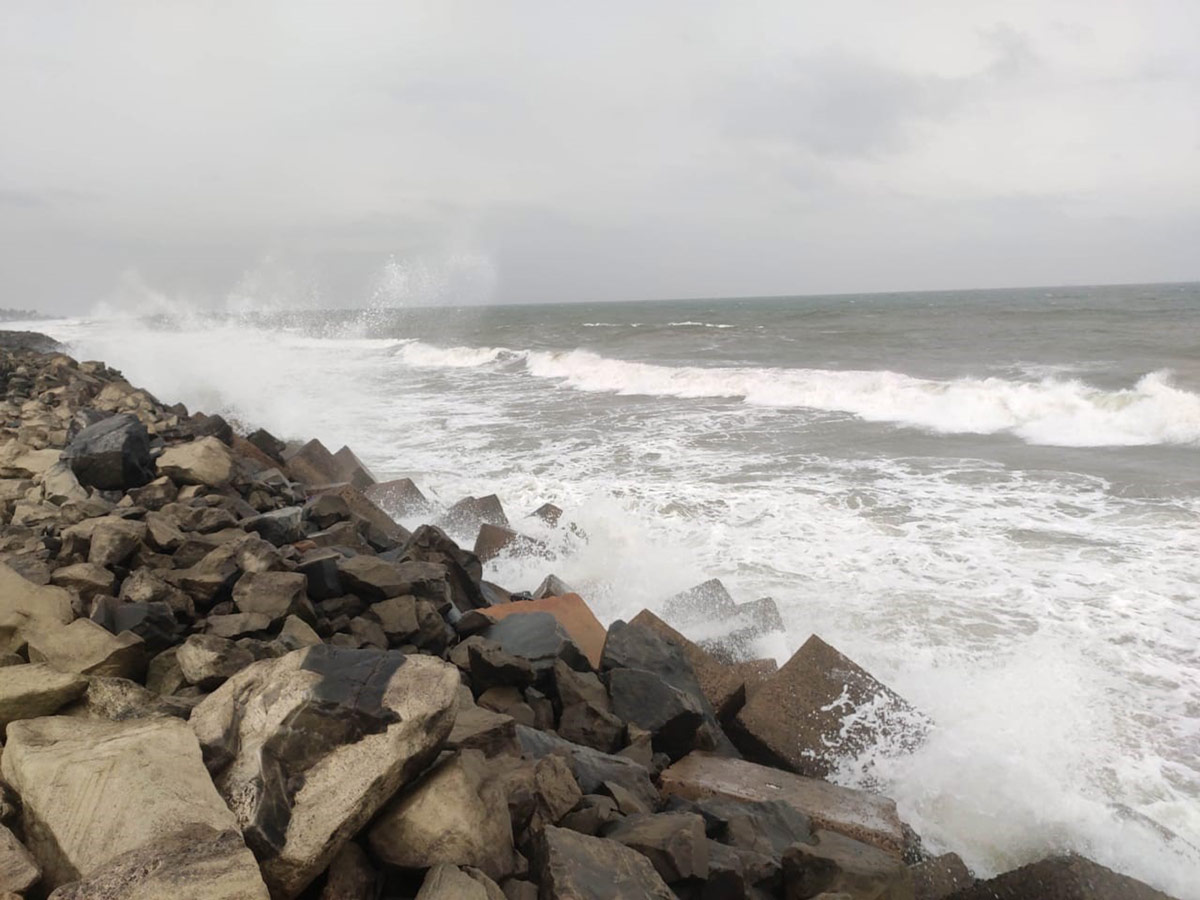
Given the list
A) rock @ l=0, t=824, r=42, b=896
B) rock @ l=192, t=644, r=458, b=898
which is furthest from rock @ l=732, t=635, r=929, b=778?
rock @ l=0, t=824, r=42, b=896

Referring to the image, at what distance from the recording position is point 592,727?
3.71 metres

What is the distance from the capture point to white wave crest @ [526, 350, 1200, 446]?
1366 centimetres

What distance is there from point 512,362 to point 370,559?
25175 millimetres

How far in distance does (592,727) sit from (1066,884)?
1.93 m

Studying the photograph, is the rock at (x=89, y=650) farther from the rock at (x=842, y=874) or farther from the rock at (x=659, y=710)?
the rock at (x=842, y=874)

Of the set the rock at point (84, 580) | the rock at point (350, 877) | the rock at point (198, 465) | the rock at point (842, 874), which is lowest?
the rock at point (842, 874)

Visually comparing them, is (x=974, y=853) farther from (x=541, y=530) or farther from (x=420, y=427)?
(x=420, y=427)

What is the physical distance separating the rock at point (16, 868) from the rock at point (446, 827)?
2.59ft

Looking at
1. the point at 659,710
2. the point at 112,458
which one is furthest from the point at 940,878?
the point at 112,458

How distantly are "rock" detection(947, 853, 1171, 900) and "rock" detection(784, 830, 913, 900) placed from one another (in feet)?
1.19

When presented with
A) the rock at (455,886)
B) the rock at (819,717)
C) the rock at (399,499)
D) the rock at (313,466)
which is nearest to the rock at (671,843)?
the rock at (455,886)

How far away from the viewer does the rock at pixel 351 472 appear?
859 cm

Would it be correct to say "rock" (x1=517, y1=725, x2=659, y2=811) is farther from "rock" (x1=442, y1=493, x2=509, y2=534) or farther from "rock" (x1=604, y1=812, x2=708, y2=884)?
"rock" (x1=442, y1=493, x2=509, y2=534)

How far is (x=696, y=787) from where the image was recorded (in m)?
3.45
